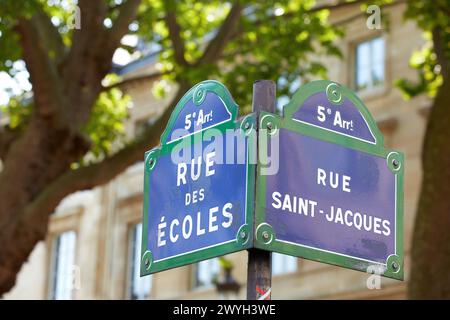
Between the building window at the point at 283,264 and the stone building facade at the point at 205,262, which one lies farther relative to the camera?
the building window at the point at 283,264

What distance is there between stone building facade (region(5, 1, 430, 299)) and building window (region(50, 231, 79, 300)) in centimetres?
3

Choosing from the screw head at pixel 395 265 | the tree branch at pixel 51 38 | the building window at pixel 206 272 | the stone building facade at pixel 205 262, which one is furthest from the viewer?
the building window at pixel 206 272

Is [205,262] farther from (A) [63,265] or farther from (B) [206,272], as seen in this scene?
(A) [63,265]

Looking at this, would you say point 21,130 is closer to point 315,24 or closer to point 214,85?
point 315,24

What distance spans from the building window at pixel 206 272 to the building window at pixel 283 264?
6.71 feet

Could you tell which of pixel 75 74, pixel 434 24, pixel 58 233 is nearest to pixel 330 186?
pixel 75 74

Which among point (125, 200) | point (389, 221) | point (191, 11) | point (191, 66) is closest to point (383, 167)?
point (389, 221)

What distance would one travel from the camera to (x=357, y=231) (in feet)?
14.2

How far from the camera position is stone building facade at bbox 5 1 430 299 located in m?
23.8

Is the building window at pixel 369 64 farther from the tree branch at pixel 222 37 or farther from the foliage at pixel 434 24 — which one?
the tree branch at pixel 222 37

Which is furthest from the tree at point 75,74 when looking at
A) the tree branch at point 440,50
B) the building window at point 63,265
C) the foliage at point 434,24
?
the building window at point 63,265

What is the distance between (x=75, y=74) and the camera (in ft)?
53.9

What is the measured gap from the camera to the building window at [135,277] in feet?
98.0

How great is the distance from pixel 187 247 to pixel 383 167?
889 mm
